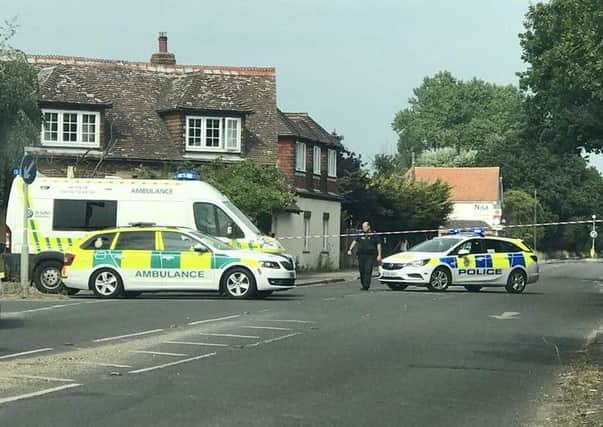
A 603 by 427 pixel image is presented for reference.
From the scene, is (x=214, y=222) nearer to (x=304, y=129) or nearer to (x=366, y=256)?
(x=366, y=256)

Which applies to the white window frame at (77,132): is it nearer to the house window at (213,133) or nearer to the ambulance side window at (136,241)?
the house window at (213,133)

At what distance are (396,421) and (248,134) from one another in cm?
3661

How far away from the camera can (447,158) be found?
115 m

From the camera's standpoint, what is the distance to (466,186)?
4200 inches

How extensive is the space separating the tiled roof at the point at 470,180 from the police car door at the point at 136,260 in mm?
78969

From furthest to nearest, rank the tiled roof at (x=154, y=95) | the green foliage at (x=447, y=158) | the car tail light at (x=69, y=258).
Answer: the green foliage at (x=447, y=158), the tiled roof at (x=154, y=95), the car tail light at (x=69, y=258)

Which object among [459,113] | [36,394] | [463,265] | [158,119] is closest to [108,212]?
[463,265]

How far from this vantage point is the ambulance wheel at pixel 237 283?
78.4 feet

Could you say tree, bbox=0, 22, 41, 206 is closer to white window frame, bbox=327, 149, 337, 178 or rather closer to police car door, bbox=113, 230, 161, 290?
police car door, bbox=113, 230, 161, 290

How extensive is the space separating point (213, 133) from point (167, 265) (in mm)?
20790

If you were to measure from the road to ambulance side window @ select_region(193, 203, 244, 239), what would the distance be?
3.22 m

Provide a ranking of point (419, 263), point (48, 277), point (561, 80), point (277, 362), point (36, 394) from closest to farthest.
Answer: point (36, 394), point (277, 362), point (48, 277), point (419, 263), point (561, 80)

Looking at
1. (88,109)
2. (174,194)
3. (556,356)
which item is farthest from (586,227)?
(556,356)

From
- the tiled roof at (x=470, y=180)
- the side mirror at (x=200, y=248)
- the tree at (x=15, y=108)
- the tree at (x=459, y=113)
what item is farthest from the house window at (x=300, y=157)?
the tree at (x=459, y=113)
